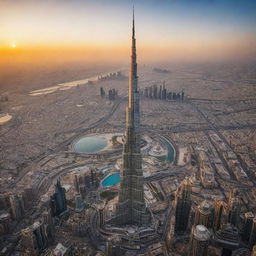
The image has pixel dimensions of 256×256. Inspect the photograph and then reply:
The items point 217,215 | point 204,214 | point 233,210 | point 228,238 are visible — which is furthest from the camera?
point 217,215

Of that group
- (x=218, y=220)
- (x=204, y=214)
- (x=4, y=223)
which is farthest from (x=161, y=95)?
(x=4, y=223)

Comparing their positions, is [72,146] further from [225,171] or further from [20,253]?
[225,171]

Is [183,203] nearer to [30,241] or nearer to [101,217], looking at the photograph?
[101,217]

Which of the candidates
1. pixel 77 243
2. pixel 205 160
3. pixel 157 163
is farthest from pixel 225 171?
pixel 77 243

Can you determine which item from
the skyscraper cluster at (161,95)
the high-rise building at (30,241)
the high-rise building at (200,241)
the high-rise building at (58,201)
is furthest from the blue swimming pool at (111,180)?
the skyscraper cluster at (161,95)

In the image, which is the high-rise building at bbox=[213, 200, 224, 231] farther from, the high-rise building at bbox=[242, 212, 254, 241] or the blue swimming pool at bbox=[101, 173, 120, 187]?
the blue swimming pool at bbox=[101, 173, 120, 187]

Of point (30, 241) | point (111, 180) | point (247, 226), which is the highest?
point (30, 241)
